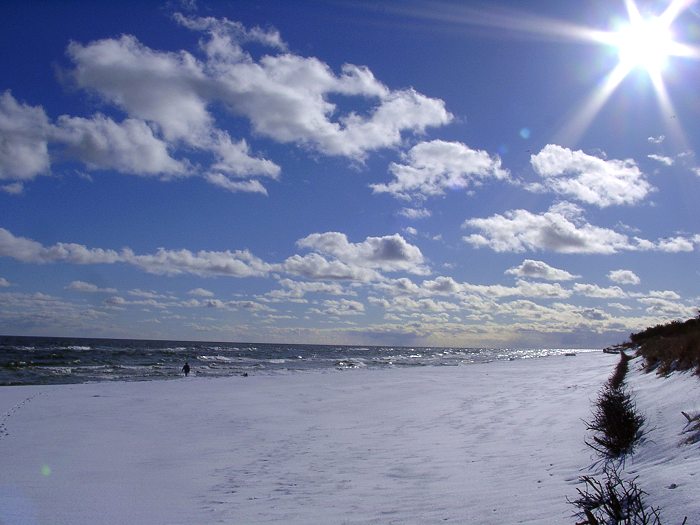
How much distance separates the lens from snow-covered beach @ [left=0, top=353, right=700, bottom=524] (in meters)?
6.90

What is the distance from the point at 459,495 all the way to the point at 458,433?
5.76 m

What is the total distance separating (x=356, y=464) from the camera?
34.3 ft

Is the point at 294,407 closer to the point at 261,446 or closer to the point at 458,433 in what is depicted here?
the point at 261,446

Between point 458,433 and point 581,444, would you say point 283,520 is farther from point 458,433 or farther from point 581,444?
point 458,433

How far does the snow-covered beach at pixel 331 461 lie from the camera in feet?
22.6

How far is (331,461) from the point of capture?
1086 centimetres

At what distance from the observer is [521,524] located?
5.64 m

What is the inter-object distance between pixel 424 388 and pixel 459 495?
Answer: 2005 centimetres

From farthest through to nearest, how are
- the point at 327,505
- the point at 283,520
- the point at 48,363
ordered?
the point at 48,363, the point at 327,505, the point at 283,520

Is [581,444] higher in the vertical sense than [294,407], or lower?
higher

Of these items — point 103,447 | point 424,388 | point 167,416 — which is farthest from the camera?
point 424,388

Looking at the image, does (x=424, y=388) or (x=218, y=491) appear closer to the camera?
(x=218, y=491)

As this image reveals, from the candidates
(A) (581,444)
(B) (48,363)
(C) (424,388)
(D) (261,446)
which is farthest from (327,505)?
(B) (48,363)

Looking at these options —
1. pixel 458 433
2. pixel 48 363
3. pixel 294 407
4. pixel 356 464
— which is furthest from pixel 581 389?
pixel 48 363
